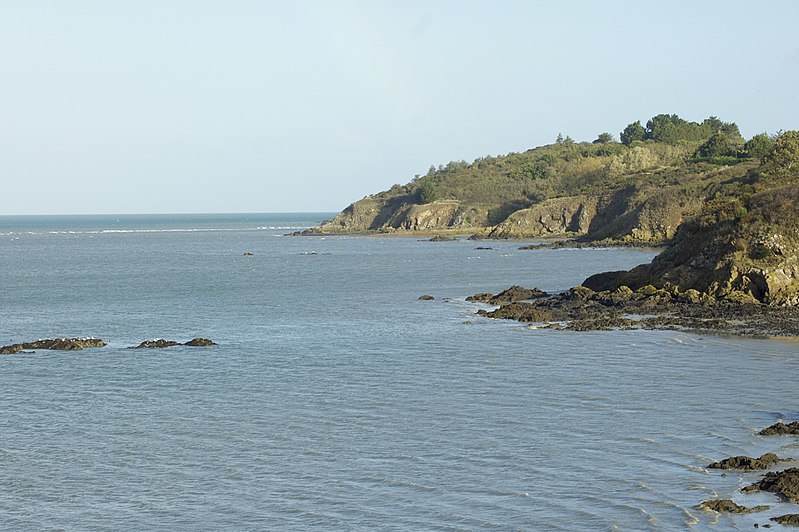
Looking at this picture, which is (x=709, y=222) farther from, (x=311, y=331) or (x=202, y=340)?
(x=202, y=340)

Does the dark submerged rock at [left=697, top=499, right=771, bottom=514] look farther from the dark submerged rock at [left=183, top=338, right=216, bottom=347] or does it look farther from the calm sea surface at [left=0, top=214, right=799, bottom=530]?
the dark submerged rock at [left=183, top=338, right=216, bottom=347]

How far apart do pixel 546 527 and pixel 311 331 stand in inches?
1133

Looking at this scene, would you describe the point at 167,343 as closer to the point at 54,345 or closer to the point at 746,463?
the point at 54,345

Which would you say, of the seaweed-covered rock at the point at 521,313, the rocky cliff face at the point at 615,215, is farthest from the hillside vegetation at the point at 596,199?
the seaweed-covered rock at the point at 521,313

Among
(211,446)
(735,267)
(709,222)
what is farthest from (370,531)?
(709,222)

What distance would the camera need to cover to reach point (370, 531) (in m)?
17.4

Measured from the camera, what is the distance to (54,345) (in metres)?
39.7

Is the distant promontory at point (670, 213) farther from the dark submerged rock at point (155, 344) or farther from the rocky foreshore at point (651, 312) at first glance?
the dark submerged rock at point (155, 344)

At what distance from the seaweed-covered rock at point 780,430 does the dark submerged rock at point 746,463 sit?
91.4 inches

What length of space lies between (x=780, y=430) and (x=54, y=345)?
27343 millimetres

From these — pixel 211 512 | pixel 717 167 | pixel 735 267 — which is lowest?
pixel 211 512

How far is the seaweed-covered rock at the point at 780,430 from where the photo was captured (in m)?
23.1

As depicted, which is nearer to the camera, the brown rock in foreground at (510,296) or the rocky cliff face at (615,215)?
the brown rock in foreground at (510,296)

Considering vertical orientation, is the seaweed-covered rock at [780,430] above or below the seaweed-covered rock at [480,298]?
below
